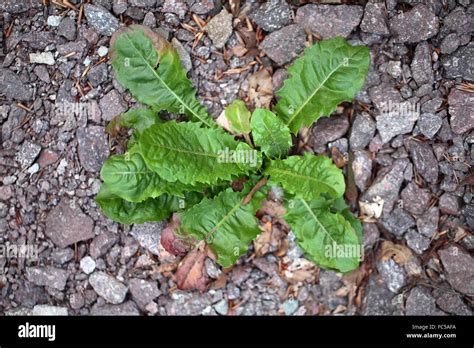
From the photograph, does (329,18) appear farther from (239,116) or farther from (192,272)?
(192,272)

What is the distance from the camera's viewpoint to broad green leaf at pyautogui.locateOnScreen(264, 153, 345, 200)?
317 centimetres

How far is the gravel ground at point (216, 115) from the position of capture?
11.5 feet

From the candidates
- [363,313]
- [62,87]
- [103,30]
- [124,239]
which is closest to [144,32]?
[103,30]

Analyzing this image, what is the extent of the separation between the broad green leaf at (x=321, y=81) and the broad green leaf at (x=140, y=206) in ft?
2.77

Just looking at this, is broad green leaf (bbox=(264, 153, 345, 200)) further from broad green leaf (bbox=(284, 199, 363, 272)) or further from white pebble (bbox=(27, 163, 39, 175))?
white pebble (bbox=(27, 163, 39, 175))

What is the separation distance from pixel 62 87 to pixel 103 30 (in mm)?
468

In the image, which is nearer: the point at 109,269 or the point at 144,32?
the point at 144,32

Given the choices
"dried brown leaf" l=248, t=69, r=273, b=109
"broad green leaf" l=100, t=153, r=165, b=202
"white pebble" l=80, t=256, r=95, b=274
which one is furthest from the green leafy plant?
"white pebble" l=80, t=256, r=95, b=274

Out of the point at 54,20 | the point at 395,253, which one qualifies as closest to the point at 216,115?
the point at 54,20

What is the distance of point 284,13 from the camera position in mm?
3531

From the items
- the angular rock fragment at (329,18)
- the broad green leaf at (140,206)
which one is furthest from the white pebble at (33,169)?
the angular rock fragment at (329,18)

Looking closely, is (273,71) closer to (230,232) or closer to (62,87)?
(230,232)

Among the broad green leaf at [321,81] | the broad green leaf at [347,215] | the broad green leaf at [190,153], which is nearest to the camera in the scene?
the broad green leaf at [190,153]

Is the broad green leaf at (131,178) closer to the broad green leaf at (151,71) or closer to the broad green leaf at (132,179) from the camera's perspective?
the broad green leaf at (132,179)
